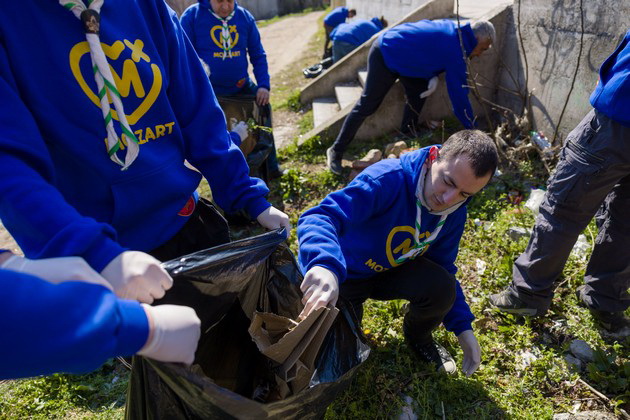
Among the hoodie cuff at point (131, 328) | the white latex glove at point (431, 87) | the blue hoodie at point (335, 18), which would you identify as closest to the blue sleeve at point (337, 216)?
the hoodie cuff at point (131, 328)

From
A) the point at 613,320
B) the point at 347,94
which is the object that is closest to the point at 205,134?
the point at 613,320

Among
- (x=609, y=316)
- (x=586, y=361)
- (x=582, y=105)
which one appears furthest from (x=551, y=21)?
(x=586, y=361)

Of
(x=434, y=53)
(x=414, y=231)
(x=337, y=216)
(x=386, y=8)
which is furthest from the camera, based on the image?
(x=386, y=8)

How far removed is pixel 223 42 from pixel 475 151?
9.63 feet

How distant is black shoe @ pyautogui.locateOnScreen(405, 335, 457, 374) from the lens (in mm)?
2287

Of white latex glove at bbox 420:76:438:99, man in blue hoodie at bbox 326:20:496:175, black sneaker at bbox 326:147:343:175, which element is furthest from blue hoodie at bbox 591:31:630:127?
black sneaker at bbox 326:147:343:175

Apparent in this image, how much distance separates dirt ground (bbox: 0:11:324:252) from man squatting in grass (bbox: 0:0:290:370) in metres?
3.14

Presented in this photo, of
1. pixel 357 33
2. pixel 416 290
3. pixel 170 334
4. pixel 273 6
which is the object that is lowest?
pixel 273 6

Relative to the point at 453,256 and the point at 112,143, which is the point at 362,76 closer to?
the point at 453,256

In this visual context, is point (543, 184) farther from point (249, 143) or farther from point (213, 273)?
point (213, 273)

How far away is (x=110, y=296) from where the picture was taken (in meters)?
0.82

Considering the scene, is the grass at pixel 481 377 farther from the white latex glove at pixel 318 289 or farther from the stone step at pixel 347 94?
the stone step at pixel 347 94

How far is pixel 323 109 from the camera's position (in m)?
6.01

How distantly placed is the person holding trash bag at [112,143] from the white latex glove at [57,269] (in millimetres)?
80
